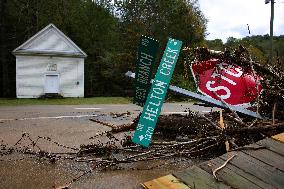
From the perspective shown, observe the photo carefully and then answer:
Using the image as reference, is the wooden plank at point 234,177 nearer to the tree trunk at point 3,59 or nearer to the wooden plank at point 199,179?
the wooden plank at point 199,179

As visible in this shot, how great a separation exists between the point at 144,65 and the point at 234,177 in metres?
1.61

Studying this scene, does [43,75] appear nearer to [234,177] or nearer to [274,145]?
[274,145]

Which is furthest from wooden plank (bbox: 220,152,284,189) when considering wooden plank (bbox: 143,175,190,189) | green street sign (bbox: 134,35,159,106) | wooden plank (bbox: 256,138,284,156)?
green street sign (bbox: 134,35,159,106)

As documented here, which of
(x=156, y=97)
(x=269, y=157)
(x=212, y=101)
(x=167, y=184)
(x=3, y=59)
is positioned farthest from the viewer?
(x=3, y=59)

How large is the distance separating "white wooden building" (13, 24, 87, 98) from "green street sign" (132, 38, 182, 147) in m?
29.5

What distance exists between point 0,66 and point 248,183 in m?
40.4

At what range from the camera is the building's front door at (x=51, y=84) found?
32.4 m

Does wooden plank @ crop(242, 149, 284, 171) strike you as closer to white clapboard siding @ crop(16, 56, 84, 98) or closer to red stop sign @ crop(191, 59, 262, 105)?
red stop sign @ crop(191, 59, 262, 105)

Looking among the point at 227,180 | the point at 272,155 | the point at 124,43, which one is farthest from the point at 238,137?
the point at 124,43

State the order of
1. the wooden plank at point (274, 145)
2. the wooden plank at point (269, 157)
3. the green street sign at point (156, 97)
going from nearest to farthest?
the wooden plank at point (269, 157)
the wooden plank at point (274, 145)
the green street sign at point (156, 97)

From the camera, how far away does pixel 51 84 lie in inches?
1280

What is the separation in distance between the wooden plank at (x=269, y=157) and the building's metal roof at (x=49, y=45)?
30.5 m

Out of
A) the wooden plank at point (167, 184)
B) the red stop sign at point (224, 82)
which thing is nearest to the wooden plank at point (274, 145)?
the wooden plank at point (167, 184)

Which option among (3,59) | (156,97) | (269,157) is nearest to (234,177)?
(269,157)
